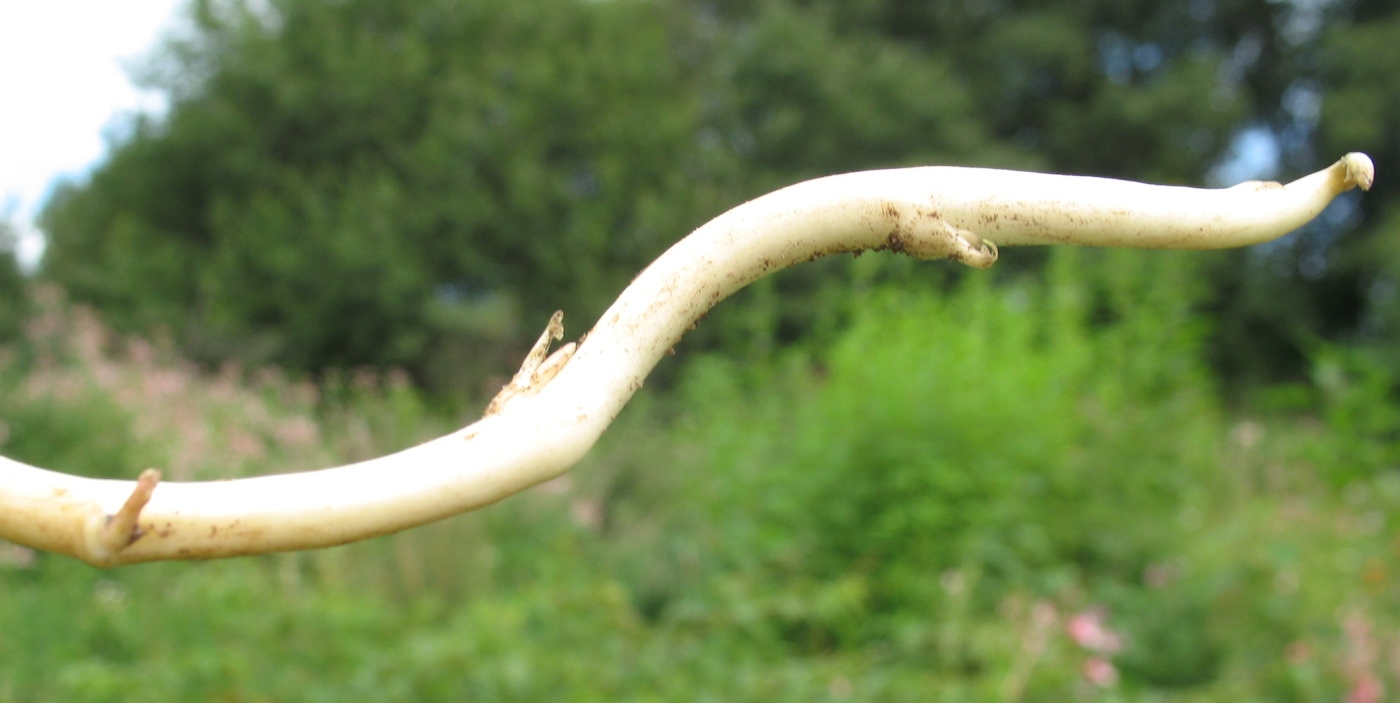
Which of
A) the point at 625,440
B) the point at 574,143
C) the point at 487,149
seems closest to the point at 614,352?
the point at 625,440

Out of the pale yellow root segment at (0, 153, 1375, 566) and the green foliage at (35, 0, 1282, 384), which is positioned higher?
the green foliage at (35, 0, 1282, 384)

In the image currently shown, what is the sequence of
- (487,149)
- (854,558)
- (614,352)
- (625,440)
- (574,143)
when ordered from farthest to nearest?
(574,143), (487,149), (625,440), (854,558), (614,352)

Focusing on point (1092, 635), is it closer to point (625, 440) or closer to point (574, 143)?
point (625, 440)

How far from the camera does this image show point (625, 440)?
5.12 m

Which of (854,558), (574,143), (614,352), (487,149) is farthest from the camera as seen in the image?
(574,143)

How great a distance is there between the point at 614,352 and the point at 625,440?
4.77m

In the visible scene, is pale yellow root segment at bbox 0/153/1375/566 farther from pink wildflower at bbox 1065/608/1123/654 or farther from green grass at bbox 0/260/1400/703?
pink wildflower at bbox 1065/608/1123/654

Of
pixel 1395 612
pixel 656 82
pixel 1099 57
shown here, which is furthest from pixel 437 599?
pixel 1099 57

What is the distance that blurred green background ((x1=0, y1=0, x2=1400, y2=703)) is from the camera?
2387 mm

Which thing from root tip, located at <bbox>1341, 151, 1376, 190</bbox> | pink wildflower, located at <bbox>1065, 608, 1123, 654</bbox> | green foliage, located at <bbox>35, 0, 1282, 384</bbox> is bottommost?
root tip, located at <bbox>1341, 151, 1376, 190</bbox>

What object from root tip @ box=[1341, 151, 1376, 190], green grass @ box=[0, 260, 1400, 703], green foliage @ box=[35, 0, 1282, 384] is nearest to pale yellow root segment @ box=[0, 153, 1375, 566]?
root tip @ box=[1341, 151, 1376, 190]

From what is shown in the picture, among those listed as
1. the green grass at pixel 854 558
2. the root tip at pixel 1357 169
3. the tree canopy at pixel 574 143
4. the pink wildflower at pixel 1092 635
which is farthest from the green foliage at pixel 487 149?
the root tip at pixel 1357 169

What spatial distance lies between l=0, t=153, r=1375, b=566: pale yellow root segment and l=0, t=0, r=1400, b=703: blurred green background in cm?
186

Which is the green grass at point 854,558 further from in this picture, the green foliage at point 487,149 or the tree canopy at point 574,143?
the tree canopy at point 574,143
